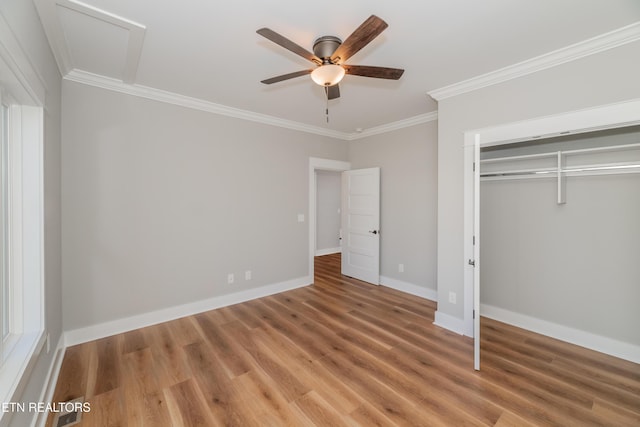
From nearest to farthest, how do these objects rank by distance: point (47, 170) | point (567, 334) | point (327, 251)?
1. point (47, 170)
2. point (567, 334)
3. point (327, 251)

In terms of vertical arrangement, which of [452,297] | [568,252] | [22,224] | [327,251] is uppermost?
[22,224]

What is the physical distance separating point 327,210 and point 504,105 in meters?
5.25

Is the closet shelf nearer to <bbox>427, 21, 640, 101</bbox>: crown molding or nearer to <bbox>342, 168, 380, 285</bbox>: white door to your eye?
<bbox>427, 21, 640, 101</bbox>: crown molding

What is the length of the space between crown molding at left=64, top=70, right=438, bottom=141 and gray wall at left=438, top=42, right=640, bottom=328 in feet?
3.12

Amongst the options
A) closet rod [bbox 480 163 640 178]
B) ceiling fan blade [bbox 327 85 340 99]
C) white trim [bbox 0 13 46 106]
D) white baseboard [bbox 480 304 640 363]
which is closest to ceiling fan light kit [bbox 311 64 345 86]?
ceiling fan blade [bbox 327 85 340 99]

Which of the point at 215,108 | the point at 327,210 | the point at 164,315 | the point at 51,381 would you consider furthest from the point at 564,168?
the point at 327,210

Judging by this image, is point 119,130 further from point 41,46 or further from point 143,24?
point 143,24

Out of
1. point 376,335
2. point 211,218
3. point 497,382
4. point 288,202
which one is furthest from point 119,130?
point 497,382

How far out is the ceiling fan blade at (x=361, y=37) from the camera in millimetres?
1499

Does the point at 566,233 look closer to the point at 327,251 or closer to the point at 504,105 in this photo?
the point at 504,105

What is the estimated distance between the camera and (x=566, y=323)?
9.14 feet

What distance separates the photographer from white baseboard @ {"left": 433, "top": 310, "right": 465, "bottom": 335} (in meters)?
2.96

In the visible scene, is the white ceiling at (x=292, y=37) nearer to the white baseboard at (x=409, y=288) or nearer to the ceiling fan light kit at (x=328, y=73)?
the ceiling fan light kit at (x=328, y=73)

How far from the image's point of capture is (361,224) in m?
4.85
